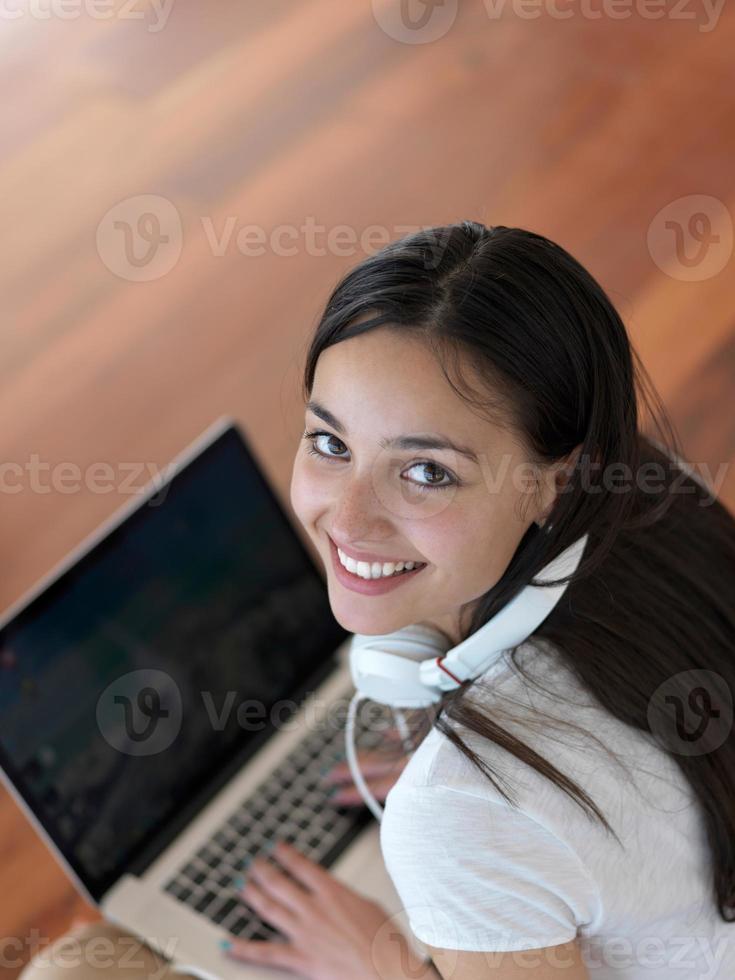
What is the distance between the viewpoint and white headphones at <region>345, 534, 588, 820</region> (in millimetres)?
1095

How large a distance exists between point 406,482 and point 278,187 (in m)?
1.88

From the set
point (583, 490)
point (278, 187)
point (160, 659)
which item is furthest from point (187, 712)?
point (278, 187)

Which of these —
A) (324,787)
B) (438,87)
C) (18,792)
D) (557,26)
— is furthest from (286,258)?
(18,792)

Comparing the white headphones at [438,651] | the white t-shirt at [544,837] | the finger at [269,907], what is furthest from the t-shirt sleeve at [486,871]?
the finger at [269,907]

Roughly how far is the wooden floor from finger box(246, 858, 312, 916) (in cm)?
80

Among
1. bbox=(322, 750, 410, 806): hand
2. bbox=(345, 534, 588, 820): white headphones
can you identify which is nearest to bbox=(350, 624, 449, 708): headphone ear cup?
bbox=(345, 534, 588, 820): white headphones

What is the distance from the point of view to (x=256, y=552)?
4.97ft

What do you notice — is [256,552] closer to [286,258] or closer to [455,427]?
[455,427]

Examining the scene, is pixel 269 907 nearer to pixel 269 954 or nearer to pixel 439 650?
pixel 269 954

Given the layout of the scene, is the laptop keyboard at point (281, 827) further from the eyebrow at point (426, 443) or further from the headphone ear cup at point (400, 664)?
the eyebrow at point (426, 443)

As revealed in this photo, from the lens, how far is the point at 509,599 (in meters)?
1.13

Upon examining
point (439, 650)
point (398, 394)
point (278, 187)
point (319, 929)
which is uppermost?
point (278, 187)

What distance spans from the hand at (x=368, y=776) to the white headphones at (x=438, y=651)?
16 centimetres

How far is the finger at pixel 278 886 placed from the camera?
4.52 feet
